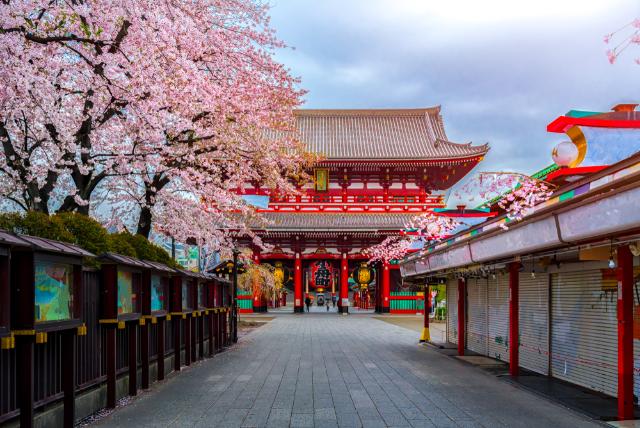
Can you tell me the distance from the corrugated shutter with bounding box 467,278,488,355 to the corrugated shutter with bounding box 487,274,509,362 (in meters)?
0.53

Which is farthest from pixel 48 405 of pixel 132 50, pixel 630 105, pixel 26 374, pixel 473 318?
pixel 473 318

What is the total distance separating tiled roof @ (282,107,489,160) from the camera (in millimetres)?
→ 44344

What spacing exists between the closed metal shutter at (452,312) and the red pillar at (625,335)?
41.9 ft

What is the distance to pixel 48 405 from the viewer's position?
25.3ft

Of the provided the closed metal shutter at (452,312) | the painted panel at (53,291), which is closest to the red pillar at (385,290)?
the closed metal shutter at (452,312)

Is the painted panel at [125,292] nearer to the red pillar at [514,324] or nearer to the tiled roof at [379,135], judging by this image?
the red pillar at [514,324]

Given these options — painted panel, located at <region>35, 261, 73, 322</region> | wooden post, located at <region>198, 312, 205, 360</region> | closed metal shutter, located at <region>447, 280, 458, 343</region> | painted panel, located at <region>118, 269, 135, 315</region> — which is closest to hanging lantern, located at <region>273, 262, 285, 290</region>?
closed metal shutter, located at <region>447, 280, 458, 343</region>

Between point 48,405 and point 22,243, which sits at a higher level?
point 22,243

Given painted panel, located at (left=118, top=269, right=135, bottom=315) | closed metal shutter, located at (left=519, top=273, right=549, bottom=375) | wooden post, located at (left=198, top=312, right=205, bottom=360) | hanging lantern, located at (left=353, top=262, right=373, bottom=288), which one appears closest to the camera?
painted panel, located at (left=118, top=269, right=135, bottom=315)

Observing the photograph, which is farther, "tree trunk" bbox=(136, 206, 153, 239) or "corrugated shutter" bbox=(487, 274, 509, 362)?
"tree trunk" bbox=(136, 206, 153, 239)

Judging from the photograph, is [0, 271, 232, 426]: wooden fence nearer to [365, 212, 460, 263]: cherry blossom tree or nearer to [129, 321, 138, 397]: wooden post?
[129, 321, 138, 397]: wooden post

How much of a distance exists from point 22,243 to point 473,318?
15.3m

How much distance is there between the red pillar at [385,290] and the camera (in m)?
44.4

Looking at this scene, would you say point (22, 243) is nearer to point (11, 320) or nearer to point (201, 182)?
point (11, 320)
